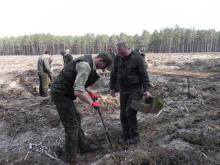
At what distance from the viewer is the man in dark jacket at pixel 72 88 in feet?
16.0

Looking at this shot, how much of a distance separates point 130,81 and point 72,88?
1385mm

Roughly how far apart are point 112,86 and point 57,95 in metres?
1.74

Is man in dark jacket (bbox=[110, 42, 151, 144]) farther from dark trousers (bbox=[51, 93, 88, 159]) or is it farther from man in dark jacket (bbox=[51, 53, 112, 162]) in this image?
dark trousers (bbox=[51, 93, 88, 159])

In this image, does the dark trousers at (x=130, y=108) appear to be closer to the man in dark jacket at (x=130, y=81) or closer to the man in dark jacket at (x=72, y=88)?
the man in dark jacket at (x=130, y=81)

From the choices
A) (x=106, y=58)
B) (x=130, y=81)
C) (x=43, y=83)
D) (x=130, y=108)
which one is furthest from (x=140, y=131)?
(x=43, y=83)

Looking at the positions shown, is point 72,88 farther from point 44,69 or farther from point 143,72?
point 44,69

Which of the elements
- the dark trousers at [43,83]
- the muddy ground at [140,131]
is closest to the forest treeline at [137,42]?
the dark trousers at [43,83]

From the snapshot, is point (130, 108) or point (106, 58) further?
point (130, 108)

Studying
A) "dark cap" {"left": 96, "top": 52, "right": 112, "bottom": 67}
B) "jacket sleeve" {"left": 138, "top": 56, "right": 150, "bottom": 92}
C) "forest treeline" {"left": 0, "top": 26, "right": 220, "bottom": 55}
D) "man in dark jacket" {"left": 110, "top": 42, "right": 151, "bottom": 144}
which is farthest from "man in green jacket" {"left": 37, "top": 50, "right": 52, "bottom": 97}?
"forest treeline" {"left": 0, "top": 26, "right": 220, "bottom": 55}

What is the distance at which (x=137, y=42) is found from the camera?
10338 cm

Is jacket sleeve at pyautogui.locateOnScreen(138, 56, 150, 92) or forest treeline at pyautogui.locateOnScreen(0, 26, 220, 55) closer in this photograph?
jacket sleeve at pyautogui.locateOnScreen(138, 56, 150, 92)

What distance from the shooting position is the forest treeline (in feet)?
339

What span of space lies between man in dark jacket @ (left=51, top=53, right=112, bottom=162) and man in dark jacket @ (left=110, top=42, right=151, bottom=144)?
0.95 metres

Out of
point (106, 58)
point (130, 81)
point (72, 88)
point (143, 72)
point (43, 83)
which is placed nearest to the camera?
point (106, 58)
